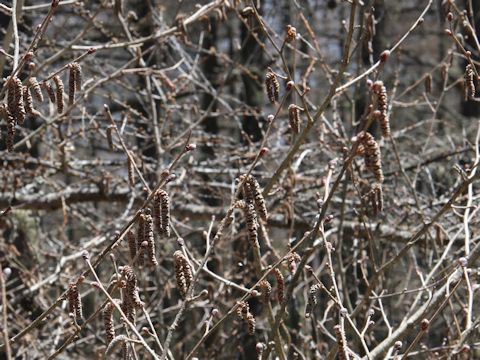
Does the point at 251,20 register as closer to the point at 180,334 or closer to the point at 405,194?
the point at 405,194

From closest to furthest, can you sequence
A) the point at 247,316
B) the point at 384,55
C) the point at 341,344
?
the point at 384,55 < the point at 341,344 < the point at 247,316

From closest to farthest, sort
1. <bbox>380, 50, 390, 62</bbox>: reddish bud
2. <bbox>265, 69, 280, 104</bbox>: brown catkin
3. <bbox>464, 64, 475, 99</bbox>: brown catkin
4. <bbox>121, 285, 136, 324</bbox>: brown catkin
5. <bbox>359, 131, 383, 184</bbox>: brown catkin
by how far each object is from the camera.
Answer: <bbox>359, 131, 383, 184</bbox>: brown catkin
<bbox>380, 50, 390, 62</bbox>: reddish bud
<bbox>121, 285, 136, 324</bbox>: brown catkin
<bbox>265, 69, 280, 104</bbox>: brown catkin
<bbox>464, 64, 475, 99</bbox>: brown catkin

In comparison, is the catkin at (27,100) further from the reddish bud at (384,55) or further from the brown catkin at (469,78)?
the brown catkin at (469,78)

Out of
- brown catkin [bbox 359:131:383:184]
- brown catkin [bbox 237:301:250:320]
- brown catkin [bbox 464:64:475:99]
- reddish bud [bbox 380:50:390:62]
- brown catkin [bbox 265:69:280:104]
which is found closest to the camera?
brown catkin [bbox 359:131:383:184]

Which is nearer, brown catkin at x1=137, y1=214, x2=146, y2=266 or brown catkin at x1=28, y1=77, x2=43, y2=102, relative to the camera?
brown catkin at x1=137, y1=214, x2=146, y2=266

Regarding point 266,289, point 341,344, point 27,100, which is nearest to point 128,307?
point 266,289

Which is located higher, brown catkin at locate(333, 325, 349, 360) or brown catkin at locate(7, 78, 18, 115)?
brown catkin at locate(7, 78, 18, 115)

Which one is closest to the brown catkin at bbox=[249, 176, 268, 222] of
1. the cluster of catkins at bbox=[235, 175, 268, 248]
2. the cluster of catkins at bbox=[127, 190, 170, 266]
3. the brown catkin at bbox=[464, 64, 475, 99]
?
the cluster of catkins at bbox=[235, 175, 268, 248]

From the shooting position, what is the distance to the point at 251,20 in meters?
4.93

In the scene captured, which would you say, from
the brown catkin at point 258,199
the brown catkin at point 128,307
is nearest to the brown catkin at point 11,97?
the brown catkin at point 128,307

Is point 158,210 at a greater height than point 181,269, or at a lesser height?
greater

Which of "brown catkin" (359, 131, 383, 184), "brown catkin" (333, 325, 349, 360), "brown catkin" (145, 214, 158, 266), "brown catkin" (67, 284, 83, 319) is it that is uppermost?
"brown catkin" (359, 131, 383, 184)

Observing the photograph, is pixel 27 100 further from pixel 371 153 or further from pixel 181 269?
pixel 371 153

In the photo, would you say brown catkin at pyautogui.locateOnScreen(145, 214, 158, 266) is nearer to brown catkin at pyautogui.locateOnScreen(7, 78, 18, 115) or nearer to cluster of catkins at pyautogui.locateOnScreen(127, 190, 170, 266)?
cluster of catkins at pyautogui.locateOnScreen(127, 190, 170, 266)
